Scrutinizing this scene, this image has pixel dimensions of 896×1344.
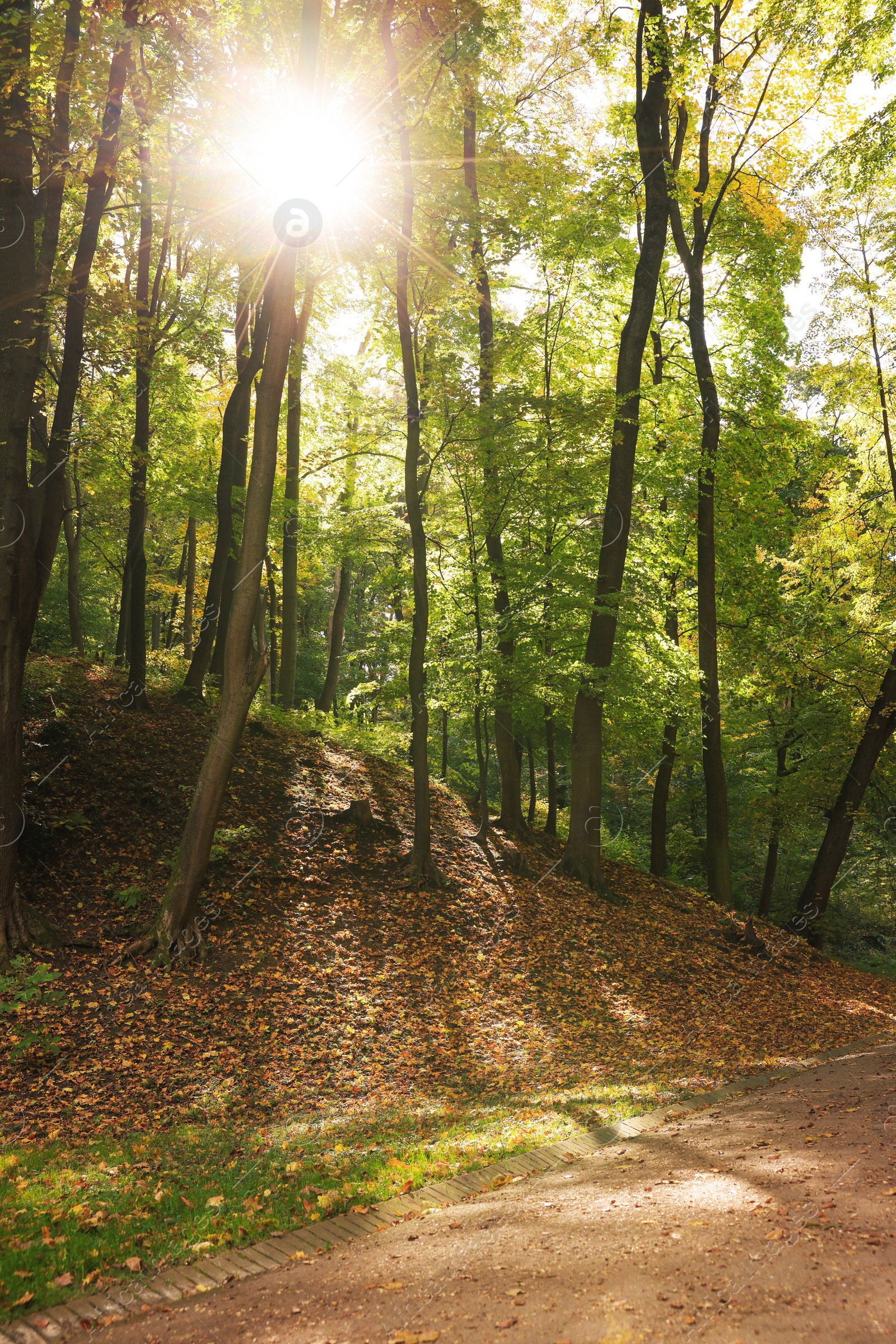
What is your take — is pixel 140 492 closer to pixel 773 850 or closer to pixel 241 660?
pixel 241 660

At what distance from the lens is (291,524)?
54.2 feet

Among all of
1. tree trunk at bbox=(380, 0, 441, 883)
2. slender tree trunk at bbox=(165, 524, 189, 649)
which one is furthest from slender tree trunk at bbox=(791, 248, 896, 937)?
slender tree trunk at bbox=(165, 524, 189, 649)

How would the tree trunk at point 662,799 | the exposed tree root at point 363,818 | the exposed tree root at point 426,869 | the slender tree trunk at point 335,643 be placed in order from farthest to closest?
the slender tree trunk at point 335,643
the tree trunk at point 662,799
the exposed tree root at point 363,818
the exposed tree root at point 426,869

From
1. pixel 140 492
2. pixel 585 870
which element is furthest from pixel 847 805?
pixel 140 492

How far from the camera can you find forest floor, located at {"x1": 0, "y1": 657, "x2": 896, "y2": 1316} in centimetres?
477

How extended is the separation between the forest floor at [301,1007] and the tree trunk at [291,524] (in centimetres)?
297

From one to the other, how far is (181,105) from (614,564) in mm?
9001

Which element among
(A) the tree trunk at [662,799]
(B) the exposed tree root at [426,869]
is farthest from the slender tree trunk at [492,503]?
(A) the tree trunk at [662,799]

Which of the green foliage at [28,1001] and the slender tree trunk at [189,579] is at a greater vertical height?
the slender tree trunk at [189,579]

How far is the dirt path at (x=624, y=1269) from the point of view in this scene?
2.71 m

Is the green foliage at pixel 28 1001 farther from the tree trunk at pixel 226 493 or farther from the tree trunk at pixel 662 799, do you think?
the tree trunk at pixel 662 799

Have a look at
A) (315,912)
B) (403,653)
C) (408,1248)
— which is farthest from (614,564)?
(408,1248)

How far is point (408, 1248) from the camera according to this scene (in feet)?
12.4

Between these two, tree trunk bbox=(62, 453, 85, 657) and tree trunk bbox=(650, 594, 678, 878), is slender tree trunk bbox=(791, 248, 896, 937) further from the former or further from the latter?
tree trunk bbox=(62, 453, 85, 657)
